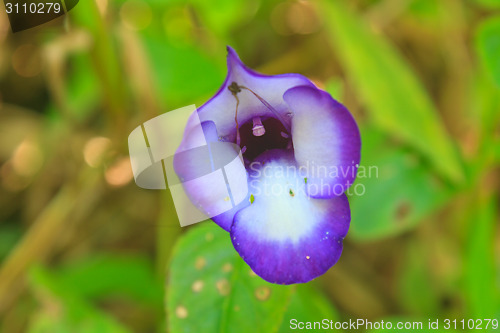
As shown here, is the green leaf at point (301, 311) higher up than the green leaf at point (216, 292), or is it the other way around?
the green leaf at point (216, 292)

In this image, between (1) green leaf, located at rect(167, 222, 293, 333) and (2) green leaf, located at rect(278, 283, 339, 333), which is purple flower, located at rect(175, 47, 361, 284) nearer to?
(1) green leaf, located at rect(167, 222, 293, 333)

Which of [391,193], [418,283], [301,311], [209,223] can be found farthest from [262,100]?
[418,283]

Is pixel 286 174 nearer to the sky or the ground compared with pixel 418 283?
nearer to the sky

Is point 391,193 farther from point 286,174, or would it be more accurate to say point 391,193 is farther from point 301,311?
point 286,174

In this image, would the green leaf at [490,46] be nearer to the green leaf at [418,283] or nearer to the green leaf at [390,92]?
the green leaf at [390,92]

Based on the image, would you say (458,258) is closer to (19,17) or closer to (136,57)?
(136,57)

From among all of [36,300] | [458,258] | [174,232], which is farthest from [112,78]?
[458,258]

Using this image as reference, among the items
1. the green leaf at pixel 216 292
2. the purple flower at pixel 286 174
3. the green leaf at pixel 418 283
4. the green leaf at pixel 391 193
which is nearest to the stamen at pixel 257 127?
the purple flower at pixel 286 174
